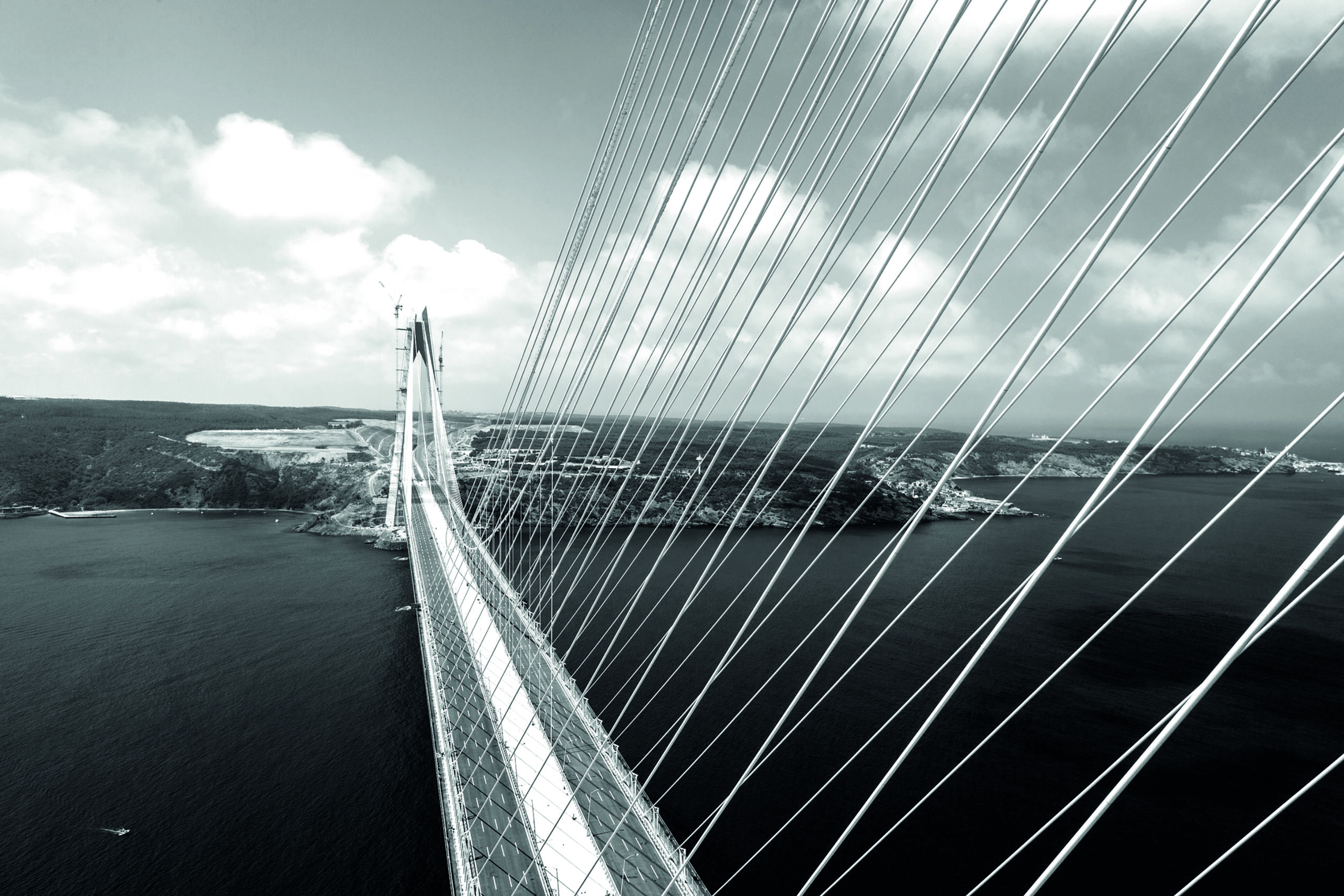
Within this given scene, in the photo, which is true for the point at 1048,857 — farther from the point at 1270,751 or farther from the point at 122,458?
the point at 122,458

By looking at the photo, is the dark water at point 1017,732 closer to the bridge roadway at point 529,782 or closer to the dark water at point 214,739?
the bridge roadway at point 529,782

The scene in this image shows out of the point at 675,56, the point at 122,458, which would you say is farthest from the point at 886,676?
the point at 122,458

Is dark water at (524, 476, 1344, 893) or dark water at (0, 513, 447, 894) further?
dark water at (524, 476, 1344, 893)

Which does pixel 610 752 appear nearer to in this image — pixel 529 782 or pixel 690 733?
pixel 529 782

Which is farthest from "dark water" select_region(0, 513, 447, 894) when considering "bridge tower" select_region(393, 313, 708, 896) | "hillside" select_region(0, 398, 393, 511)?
"hillside" select_region(0, 398, 393, 511)

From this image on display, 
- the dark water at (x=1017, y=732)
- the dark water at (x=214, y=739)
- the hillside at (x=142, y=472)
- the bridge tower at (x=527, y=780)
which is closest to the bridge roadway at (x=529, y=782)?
the bridge tower at (x=527, y=780)

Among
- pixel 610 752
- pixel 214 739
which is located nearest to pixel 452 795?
pixel 610 752

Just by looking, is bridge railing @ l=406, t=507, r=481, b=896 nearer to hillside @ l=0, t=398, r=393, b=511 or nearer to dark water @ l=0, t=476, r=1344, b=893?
dark water @ l=0, t=476, r=1344, b=893
